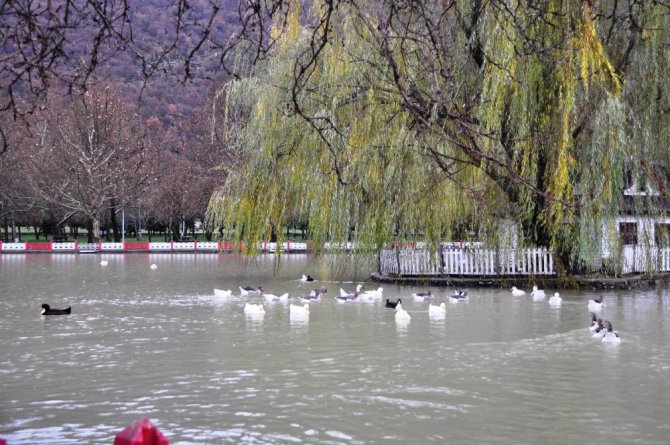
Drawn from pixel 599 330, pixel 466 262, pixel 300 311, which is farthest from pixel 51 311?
pixel 466 262

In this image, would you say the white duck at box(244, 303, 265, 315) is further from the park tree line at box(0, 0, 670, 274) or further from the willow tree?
the willow tree

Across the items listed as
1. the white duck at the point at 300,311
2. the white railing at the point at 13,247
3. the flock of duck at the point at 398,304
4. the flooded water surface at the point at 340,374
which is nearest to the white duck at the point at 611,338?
the flock of duck at the point at 398,304

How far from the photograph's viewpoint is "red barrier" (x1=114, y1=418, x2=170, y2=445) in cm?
212

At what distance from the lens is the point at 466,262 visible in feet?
74.1

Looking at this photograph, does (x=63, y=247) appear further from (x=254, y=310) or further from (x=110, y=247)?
(x=254, y=310)

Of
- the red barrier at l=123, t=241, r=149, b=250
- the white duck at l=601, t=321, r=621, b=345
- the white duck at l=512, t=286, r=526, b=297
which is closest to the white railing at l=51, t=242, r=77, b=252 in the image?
the red barrier at l=123, t=241, r=149, b=250

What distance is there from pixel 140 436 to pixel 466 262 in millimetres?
20872

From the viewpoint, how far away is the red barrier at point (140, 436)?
212 centimetres

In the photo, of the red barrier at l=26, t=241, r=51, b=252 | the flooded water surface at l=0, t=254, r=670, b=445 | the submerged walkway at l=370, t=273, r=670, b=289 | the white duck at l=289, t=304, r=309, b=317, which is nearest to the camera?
the flooded water surface at l=0, t=254, r=670, b=445

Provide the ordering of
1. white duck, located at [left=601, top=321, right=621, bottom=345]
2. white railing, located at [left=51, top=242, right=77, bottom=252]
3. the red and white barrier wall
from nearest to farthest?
white duck, located at [left=601, top=321, right=621, bottom=345], the red and white barrier wall, white railing, located at [left=51, top=242, right=77, bottom=252]

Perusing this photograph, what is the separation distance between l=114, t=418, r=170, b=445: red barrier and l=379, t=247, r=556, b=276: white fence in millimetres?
17434

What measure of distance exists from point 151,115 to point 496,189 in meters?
67.8

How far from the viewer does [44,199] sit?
174 feet

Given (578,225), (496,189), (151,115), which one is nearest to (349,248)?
(496,189)
